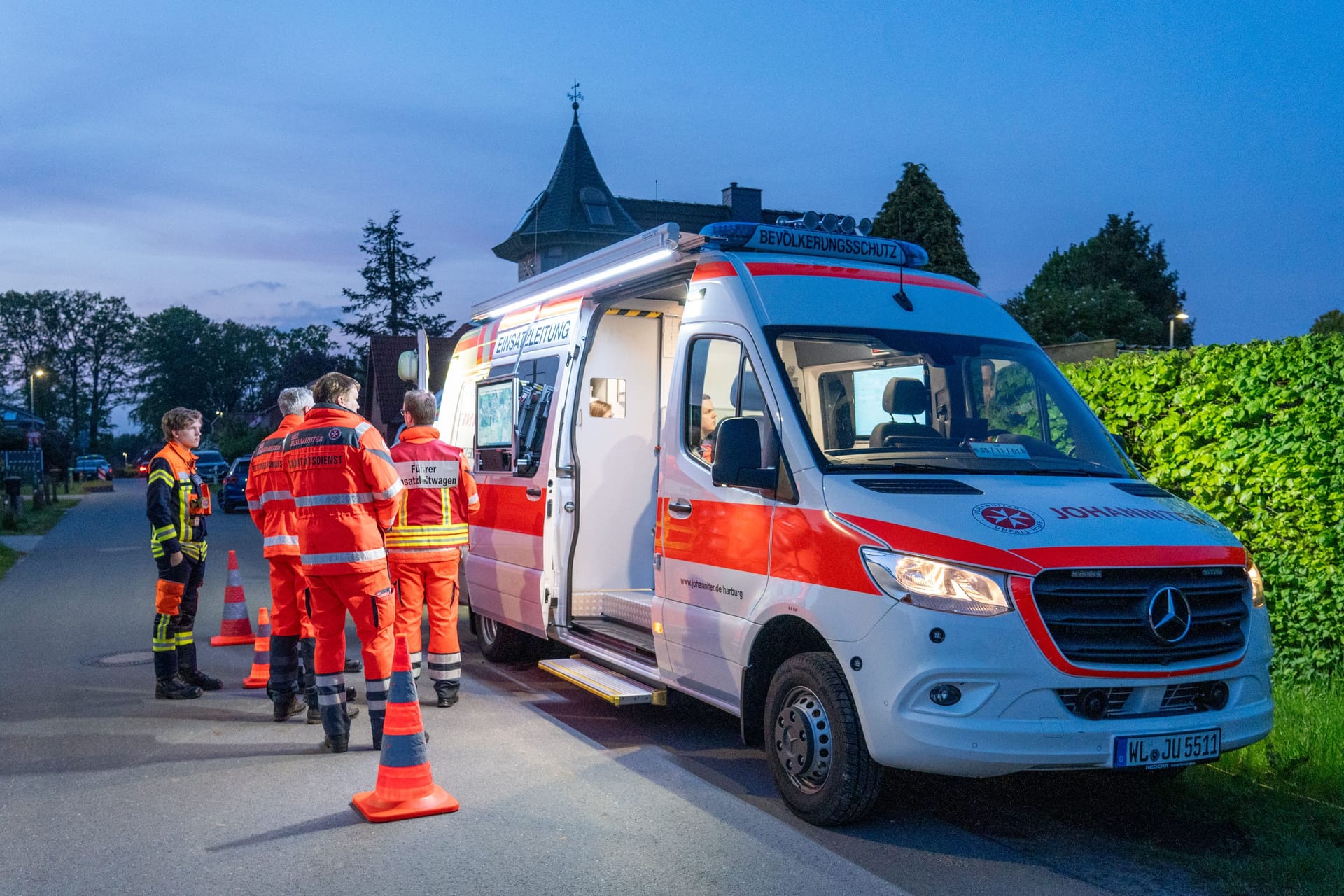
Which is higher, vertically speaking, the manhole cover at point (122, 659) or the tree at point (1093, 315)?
the tree at point (1093, 315)

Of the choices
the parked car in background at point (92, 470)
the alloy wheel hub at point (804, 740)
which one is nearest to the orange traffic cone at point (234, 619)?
the alloy wheel hub at point (804, 740)

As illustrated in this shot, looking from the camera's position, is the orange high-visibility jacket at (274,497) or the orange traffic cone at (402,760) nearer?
the orange traffic cone at (402,760)

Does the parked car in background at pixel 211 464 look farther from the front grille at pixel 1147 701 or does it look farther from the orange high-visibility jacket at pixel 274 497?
the front grille at pixel 1147 701

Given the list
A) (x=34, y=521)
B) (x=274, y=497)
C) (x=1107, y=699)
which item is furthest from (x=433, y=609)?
(x=34, y=521)

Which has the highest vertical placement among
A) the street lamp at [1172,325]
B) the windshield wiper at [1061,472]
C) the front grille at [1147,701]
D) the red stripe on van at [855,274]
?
the street lamp at [1172,325]

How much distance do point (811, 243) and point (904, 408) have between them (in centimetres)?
125

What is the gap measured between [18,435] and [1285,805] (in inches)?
2179

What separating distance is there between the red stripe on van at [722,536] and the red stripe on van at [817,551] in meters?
0.11

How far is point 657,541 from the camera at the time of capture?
649 cm

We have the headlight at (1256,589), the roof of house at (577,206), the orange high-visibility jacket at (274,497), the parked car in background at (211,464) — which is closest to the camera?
the headlight at (1256,589)

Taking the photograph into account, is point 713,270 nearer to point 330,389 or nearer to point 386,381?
point 330,389

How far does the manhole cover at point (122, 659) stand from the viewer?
9188mm

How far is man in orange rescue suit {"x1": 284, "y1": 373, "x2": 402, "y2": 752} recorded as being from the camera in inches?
239

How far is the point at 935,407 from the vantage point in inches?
226
